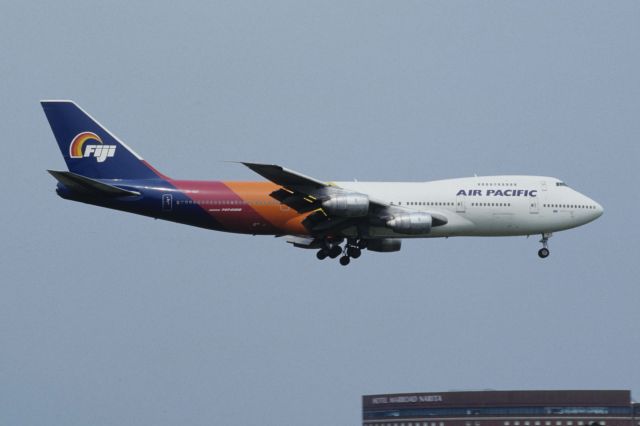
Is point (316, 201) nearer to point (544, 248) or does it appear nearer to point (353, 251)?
point (353, 251)

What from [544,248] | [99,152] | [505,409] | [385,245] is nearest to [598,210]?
[544,248]

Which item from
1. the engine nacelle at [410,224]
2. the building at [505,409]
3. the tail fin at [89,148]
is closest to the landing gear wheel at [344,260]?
the engine nacelle at [410,224]

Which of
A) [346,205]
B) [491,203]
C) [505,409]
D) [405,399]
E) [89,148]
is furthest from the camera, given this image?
[405,399]

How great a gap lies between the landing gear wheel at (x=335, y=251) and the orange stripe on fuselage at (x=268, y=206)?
7.96ft

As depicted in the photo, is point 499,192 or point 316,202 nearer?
point 316,202

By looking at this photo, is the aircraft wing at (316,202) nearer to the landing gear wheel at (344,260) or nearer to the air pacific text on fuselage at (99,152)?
the landing gear wheel at (344,260)

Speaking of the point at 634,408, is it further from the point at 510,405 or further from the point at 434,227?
the point at 434,227

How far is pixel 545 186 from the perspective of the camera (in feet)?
234

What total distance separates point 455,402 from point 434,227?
172ft

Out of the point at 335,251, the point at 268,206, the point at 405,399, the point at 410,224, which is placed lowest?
the point at 405,399

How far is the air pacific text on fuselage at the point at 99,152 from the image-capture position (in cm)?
6925

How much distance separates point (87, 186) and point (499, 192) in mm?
23502

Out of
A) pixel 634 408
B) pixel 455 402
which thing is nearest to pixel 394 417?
pixel 455 402

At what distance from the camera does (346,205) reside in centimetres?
6500
